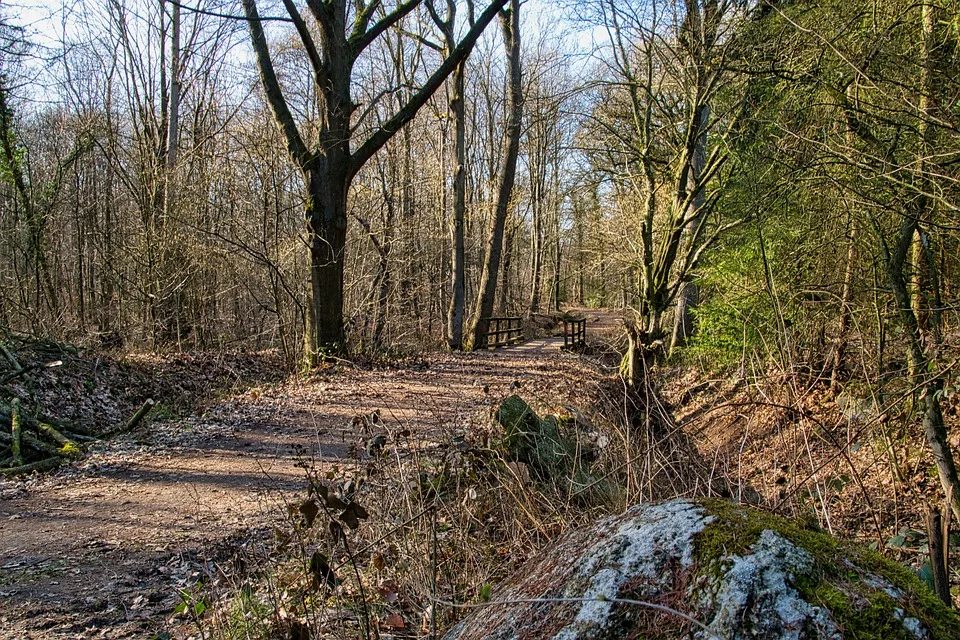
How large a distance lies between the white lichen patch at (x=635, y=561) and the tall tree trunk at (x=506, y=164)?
14.9 m

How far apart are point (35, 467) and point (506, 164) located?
13094 mm

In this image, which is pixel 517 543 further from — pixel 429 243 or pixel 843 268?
pixel 429 243

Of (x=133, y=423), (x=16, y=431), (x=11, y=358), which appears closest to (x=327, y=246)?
(x=133, y=423)

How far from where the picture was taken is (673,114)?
10852 millimetres

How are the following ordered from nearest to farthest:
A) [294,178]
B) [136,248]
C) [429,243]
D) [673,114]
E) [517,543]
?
[517,543]
[673,114]
[294,178]
[136,248]
[429,243]

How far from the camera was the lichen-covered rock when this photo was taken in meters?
1.19

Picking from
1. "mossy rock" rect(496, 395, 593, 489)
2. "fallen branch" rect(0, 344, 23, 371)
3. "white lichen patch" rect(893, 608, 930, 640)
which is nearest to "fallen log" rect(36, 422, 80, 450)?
"fallen branch" rect(0, 344, 23, 371)

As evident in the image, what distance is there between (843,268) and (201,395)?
11124 mm

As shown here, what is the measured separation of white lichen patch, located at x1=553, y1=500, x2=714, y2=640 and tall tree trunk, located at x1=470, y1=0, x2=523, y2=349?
1490 cm

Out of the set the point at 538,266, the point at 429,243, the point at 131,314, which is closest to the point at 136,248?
the point at 131,314

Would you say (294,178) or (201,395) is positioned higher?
(294,178)

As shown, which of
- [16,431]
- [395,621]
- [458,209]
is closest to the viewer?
[395,621]

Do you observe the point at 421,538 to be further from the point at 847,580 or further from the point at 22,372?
the point at 22,372

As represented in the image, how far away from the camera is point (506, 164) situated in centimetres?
1659
